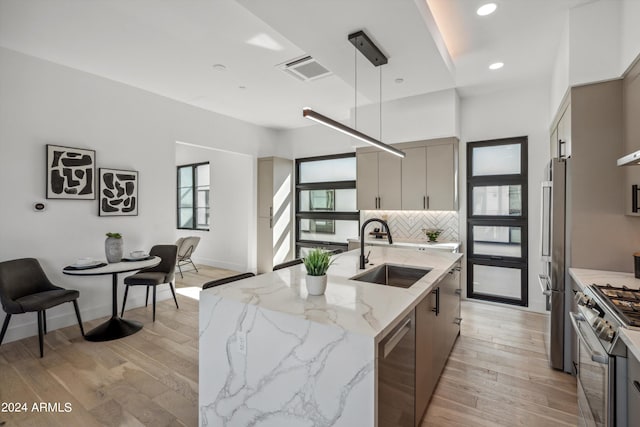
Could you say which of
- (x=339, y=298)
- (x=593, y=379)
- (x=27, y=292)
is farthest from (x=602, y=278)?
(x=27, y=292)

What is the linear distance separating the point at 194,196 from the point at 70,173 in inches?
157

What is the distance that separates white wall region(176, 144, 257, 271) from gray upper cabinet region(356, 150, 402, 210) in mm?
2384

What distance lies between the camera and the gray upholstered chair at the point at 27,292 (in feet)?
9.13

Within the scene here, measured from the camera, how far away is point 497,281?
4.43 metres

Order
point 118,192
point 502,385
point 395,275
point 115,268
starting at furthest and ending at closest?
1. point 118,192
2. point 115,268
3. point 395,275
4. point 502,385

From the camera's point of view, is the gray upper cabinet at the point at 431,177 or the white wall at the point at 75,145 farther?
the gray upper cabinet at the point at 431,177

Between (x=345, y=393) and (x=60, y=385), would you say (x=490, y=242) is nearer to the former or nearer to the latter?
A: (x=345, y=393)

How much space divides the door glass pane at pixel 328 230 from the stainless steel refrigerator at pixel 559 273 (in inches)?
133

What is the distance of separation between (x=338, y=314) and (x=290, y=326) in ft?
0.75

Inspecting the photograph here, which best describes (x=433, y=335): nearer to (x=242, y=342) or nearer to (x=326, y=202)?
(x=242, y=342)

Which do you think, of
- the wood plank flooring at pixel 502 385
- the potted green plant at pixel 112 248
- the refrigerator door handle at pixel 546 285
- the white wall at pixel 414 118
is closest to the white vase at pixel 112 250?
the potted green plant at pixel 112 248

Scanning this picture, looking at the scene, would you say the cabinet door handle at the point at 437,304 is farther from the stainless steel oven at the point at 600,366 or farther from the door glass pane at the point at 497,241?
the door glass pane at the point at 497,241

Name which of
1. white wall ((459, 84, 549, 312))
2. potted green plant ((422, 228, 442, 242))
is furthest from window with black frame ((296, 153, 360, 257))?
white wall ((459, 84, 549, 312))

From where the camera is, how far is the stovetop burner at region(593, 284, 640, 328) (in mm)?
1393
